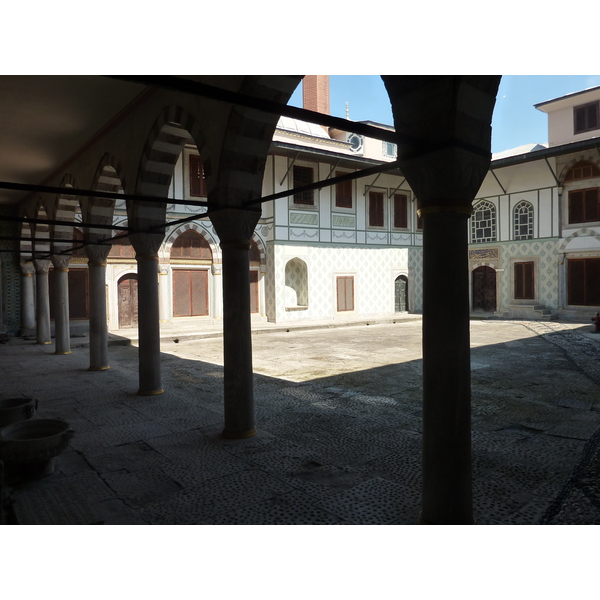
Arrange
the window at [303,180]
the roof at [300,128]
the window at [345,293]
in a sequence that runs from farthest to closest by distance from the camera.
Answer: the roof at [300,128] → the window at [345,293] → the window at [303,180]

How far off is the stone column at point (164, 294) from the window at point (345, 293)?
24.5 feet

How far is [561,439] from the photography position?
4969 millimetres

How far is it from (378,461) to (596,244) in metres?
18.4

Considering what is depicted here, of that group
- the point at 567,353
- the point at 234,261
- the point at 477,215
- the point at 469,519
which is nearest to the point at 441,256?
the point at 469,519

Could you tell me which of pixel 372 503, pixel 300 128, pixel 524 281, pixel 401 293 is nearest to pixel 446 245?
pixel 372 503

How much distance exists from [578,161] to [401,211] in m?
7.60

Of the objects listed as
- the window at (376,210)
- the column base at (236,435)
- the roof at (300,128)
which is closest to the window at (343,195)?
the window at (376,210)

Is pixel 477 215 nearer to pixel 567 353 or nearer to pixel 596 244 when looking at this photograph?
pixel 596 244

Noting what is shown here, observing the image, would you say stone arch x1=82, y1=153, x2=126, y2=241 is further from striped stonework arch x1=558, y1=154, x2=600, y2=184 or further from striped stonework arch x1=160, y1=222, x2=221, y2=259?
striped stonework arch x1=558, y1=154, x2=600, y2=184

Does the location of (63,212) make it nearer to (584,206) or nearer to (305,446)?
(305,446)

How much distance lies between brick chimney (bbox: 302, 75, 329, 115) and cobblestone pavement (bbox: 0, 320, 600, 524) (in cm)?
1596

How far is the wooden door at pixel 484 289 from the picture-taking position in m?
22.4

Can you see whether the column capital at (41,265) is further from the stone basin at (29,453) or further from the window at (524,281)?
the window at (524,281)

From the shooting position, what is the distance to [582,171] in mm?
19094
